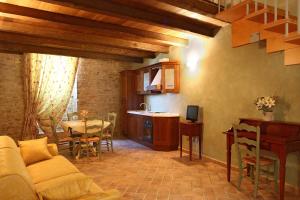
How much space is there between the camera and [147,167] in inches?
169

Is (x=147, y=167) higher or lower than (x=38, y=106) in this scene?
lower

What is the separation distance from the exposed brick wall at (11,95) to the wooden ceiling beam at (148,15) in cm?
403

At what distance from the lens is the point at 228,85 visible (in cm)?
431

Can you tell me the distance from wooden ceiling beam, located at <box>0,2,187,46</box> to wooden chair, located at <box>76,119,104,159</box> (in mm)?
1873

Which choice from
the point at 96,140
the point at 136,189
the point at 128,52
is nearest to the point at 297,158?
the point at 136,189

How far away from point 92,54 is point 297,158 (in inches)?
221

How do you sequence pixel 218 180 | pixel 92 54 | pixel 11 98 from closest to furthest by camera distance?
pixel 218 180, pixel 11 98, pixel 92 54

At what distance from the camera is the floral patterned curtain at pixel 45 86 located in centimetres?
628

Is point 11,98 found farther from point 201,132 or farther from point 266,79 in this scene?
point 266,79

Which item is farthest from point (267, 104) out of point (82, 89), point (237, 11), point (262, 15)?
point (82, 89)

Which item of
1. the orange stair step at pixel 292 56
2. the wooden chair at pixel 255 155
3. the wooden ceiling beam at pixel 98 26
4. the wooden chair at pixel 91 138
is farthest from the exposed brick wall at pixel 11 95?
the orange stair step at pixel 292 56

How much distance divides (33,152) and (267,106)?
10.8 feet

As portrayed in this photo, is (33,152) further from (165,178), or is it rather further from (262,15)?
(262,15)

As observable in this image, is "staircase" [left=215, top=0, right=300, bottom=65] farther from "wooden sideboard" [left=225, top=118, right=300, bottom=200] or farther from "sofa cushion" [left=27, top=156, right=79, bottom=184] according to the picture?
"sofa cushion" [left=27, top=156, right=79, bottom=184]
